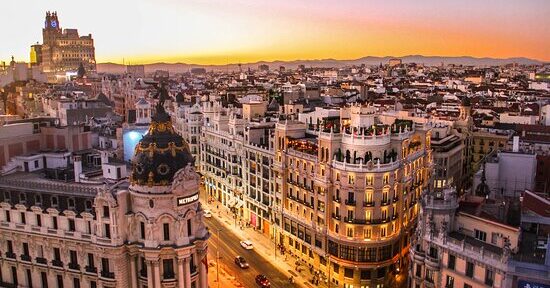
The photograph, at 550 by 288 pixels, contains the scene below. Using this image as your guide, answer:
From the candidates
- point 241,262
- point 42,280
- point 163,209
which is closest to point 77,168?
point 42,280

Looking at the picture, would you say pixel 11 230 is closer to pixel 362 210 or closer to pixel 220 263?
pixel 220 263

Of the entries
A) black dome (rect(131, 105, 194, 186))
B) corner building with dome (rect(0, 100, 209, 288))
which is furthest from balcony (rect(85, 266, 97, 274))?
black dome (rect(131, 105, 194, 186))

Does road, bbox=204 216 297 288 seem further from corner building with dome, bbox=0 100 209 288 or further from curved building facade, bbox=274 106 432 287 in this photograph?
corner building with dome, bbox=0 100 209 288

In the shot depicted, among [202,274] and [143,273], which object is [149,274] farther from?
[202,274]

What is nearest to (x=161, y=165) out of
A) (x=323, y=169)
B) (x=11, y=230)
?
(x=11, y=230)

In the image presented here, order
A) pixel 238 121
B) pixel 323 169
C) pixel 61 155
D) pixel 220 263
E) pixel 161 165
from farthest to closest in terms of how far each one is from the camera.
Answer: pixel 238 121 → pixel 220 263 → pixel 323 169 → pixel 61 155 → pixel 161 165
